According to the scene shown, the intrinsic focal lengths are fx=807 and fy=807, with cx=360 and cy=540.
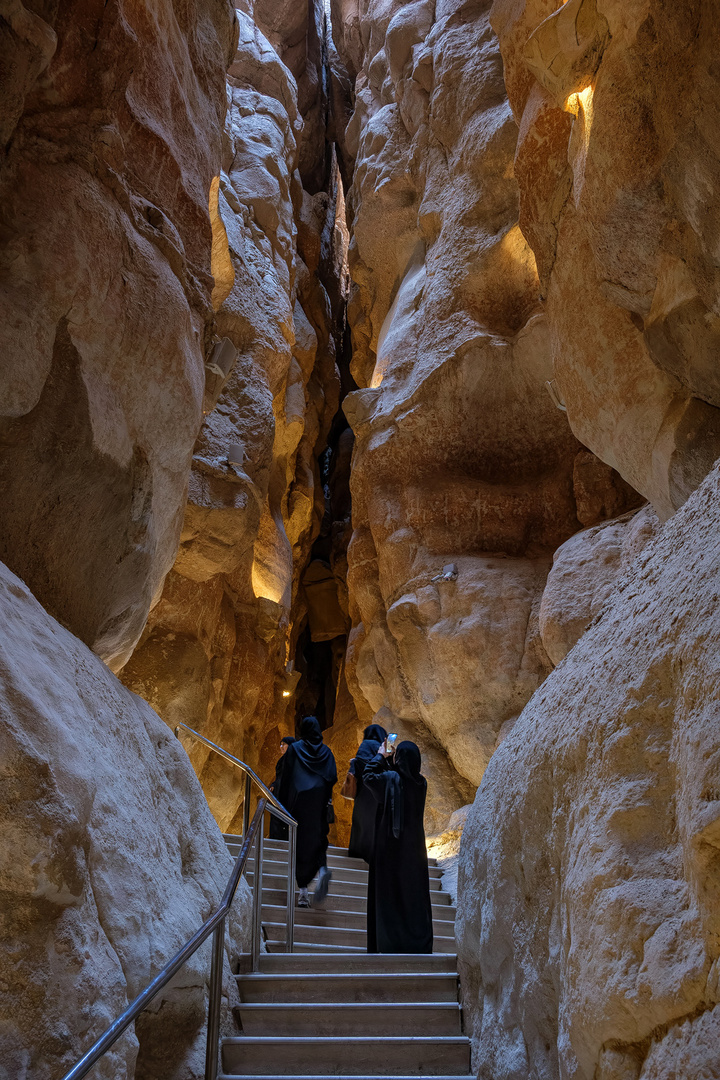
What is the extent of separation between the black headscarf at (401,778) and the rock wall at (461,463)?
5.59 metres

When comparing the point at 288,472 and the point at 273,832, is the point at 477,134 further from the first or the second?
the point at 273,832

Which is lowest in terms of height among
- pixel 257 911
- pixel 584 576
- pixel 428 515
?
pixel 257 911

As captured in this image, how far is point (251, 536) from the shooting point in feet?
45.9

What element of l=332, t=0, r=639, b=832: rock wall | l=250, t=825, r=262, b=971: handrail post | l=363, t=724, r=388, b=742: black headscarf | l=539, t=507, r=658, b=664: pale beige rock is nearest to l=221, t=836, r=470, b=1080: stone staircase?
l=250, t=825, r=262, b=971: handrail post

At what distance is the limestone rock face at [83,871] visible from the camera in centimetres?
275

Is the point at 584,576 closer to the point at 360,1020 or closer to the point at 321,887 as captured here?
the point at 321,887

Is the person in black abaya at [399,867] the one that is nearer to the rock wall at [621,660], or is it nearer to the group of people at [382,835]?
the group of people at [382,835]

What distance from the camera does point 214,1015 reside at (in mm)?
3678

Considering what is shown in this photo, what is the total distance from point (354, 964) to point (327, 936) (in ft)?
3.90

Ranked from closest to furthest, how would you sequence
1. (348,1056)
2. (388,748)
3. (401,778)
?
1. (348,1056)
2. (401,778)
3. (388,748)

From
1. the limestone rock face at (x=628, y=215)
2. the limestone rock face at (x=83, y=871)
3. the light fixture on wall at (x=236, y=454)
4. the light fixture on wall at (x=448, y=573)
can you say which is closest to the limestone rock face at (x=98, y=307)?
the limestone rock face at (x=83, y=871)

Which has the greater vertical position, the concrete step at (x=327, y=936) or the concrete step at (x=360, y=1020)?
the concrete step at (x=327, y=936)

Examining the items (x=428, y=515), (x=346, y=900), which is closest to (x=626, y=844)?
(x=346, y=900)

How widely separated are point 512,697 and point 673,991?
10.1 metres
